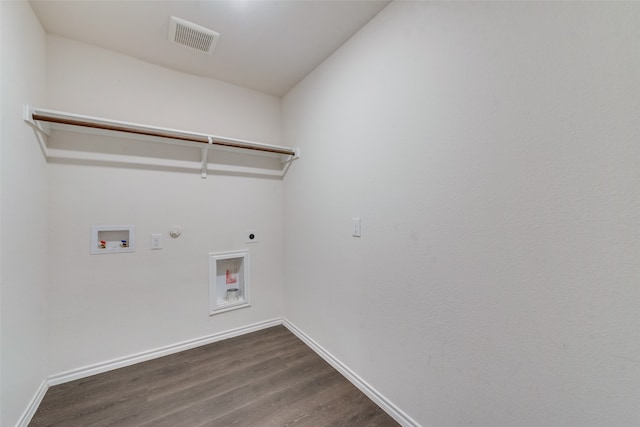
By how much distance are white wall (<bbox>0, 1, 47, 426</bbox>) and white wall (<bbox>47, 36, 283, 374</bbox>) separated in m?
0.12

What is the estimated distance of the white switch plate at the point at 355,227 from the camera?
1.78 meters

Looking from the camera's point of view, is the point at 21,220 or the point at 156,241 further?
the point at 156,241

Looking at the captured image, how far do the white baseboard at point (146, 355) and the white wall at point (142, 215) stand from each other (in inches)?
1.7

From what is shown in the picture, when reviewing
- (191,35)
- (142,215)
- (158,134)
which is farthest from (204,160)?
(191,35)

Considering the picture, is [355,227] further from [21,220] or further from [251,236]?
[21,220]

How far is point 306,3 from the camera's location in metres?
1.54

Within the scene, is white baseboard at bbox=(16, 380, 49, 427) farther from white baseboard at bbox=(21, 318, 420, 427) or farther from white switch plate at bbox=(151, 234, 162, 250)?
white switch plate at bbox=(151, 234, 162, 250)

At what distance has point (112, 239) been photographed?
2000 mm

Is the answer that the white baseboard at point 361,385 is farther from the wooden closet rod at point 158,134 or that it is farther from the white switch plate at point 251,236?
the wooden closet rod at point 158,134

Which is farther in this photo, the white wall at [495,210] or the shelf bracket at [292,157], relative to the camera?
the shelf bracket at [292,157]

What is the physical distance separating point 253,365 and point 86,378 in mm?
1220

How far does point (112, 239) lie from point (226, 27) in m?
1.82

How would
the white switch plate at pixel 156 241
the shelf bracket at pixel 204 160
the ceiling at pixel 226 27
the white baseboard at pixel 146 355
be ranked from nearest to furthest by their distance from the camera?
1. the ceiling at pixel 226 27
2. the white baseboard at pixel 146 355
3. the white switch plate at pixel 156 241
4. the shelf bracket at pixel 204 160

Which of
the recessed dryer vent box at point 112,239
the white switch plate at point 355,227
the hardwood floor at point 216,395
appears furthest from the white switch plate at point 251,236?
the white switch plate at point 355,227
